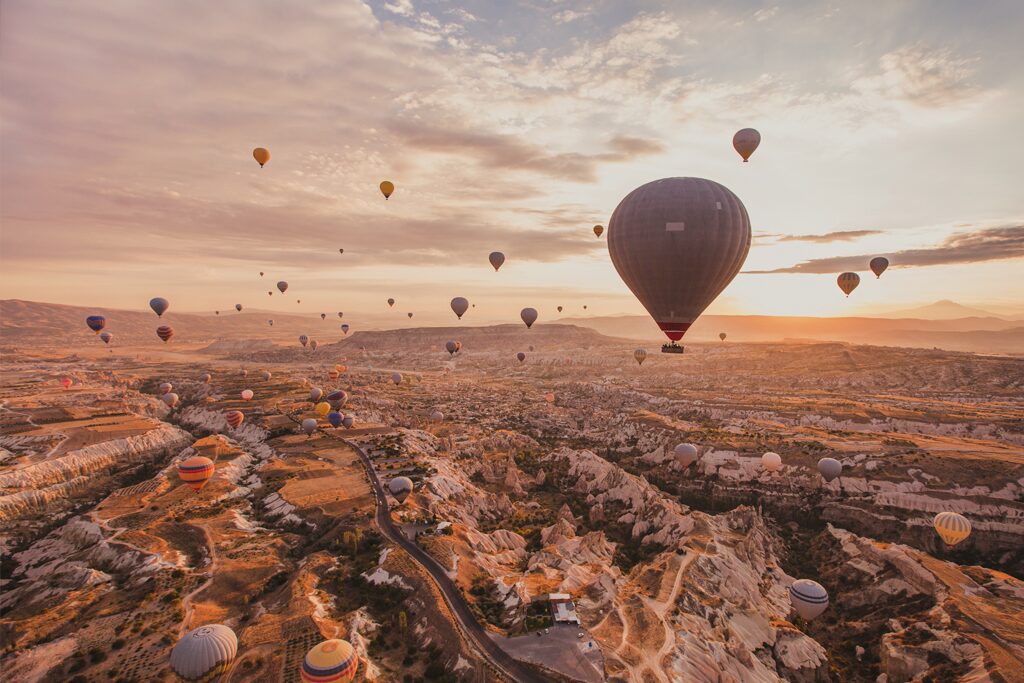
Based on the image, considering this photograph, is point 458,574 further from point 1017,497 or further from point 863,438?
point 863,438

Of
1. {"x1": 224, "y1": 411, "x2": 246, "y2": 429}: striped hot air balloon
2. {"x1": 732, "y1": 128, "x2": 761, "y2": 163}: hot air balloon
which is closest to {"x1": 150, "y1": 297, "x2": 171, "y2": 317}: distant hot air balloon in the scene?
{"x1": 224, "y1": 411, "x2": 246, "y2": 429}: striped hot air balloon

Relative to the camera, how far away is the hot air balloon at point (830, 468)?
68.2 metres

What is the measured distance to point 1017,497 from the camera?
60031 mm

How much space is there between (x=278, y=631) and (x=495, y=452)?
200 feet

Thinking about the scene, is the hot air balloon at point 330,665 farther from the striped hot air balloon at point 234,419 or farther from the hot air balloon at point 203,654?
the striped hot air balloon at point 234,419

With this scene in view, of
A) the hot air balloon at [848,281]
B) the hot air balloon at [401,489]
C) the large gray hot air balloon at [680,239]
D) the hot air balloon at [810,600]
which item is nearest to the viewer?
the hot air balloon at [810,600]

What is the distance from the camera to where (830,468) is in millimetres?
68188

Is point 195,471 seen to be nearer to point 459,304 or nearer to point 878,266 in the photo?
point 459,304

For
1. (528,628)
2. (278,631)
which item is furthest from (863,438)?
(278,631)

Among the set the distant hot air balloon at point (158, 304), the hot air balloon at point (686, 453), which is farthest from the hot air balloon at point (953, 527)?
the distant hot air balloon at point (158, 304)

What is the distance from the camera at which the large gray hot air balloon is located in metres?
46.8

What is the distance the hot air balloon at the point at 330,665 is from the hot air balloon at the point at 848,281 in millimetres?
101838

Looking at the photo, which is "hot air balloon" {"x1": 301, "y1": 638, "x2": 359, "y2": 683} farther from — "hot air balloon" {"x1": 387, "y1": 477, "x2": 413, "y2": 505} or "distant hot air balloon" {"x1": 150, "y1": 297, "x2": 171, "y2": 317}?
"distant hot air balloon" {"x1": 150, "y1": 297, "x2": 171, "y2": 317}

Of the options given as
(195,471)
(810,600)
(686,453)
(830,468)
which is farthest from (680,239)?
(195,471)
